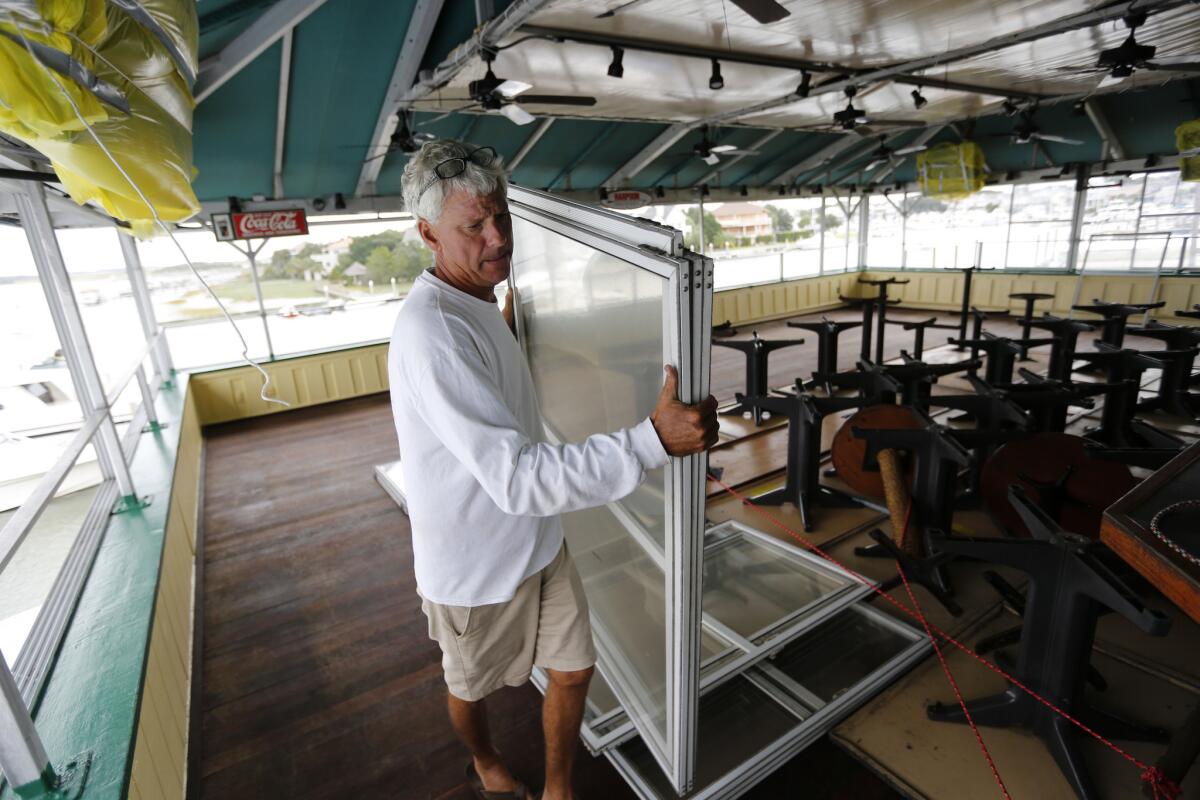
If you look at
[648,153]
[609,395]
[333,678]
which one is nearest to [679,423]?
[609,395]

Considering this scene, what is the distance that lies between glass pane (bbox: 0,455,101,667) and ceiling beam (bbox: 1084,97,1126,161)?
1241 cm

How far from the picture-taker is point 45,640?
175 centimetres

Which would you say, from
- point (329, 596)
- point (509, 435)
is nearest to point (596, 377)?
point (509, 435)

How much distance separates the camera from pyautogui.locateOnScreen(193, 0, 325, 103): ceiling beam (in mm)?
3859

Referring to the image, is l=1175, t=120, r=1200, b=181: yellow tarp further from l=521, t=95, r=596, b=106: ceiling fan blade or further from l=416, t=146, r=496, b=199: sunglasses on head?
l=416, t=146, r=496, b=199: sunglasses on head

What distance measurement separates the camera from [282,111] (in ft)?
17.8

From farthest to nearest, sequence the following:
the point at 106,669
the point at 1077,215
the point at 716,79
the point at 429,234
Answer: the point at 1077,215, the point at 716,79, the point at 106,669, the point at 429,234

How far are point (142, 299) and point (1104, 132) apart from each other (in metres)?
13.2

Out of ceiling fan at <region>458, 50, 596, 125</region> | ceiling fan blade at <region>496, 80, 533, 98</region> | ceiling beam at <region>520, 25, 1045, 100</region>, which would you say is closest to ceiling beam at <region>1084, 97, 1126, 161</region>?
ceiling beam at <region>520, 25, 1045, 100</region>

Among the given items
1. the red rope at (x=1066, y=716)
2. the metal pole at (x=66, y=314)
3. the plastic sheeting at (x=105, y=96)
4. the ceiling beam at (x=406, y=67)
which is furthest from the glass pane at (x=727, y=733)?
the ceiling beam at (x=406, y=67)

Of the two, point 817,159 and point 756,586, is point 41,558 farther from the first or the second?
point 817,159

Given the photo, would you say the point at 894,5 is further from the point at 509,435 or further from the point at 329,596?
the point at 329,596

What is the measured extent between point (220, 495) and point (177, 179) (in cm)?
370

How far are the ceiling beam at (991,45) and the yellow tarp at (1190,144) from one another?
11.5ft
